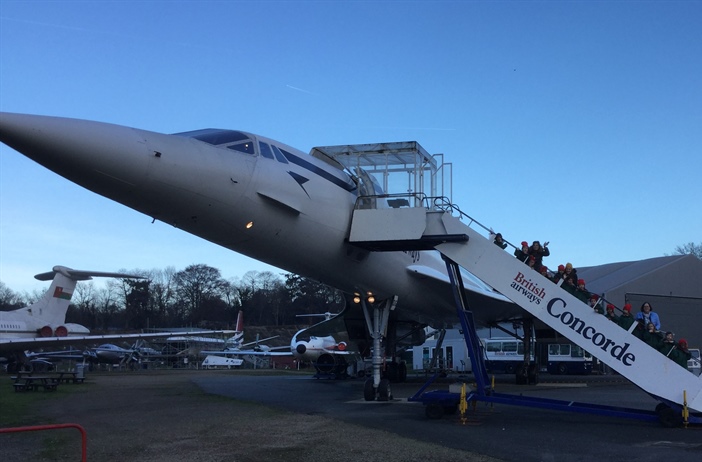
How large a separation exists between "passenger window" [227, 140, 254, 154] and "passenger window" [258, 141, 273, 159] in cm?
21

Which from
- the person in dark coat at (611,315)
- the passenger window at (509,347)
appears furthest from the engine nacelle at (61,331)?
the person in dark coat at (611,315)

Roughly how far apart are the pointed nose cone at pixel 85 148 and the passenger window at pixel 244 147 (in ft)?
5.28

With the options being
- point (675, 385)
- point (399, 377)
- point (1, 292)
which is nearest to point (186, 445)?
point (675, 385)

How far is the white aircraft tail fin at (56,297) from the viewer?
31375mm

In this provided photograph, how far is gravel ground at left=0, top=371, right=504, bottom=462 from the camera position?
23.1ft

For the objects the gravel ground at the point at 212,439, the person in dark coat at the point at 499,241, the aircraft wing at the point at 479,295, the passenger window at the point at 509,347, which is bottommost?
the gravel ground at the point at 212,439

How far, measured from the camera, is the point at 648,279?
37531 mm

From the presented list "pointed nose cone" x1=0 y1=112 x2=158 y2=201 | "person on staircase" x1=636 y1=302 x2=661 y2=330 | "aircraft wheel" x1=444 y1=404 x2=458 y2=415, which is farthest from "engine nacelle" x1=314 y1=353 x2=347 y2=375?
"pointed nose cone" x1=0 y1=112 x2=158 y2=201

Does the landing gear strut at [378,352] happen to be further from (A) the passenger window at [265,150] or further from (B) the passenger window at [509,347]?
(B) the passenger window at [509,347]

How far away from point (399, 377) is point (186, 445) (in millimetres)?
13657

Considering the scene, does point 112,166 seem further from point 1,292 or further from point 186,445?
point 1,292

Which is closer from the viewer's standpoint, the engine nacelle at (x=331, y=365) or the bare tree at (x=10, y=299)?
the engine nacelle at (x=331, y=365)

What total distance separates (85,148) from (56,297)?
27114 millimetres

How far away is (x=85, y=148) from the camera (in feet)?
24.9
